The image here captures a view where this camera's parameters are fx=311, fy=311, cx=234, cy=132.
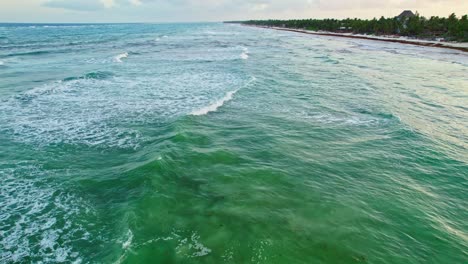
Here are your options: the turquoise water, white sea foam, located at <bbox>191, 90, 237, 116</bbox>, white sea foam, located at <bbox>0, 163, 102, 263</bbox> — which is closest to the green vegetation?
the turquoise water

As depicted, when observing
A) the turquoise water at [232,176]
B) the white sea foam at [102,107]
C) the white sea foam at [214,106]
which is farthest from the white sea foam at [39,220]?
the white sea foam at [214,106]

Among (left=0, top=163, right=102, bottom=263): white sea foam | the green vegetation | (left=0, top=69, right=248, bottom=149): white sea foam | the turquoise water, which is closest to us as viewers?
(left=0, top=163, right=102, bottom=263): white sea foam

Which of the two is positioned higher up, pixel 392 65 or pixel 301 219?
pixel 392 65

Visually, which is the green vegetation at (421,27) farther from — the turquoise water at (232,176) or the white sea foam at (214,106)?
the white sea foam at (214,106)

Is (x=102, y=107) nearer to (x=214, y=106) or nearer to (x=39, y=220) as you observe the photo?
(x=214, y=106)

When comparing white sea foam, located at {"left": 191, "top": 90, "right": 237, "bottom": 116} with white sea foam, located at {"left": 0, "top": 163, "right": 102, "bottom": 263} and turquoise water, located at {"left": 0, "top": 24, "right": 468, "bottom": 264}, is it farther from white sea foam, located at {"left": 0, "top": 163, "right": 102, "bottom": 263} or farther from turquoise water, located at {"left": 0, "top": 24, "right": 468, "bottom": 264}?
white sea foam, located at {"left": 0, "top": 163, "right": 102, "bottom": 263}

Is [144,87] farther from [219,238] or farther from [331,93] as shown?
[219,238]

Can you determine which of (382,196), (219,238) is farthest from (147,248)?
(382,196)

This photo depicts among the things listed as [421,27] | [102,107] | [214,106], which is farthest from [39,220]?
[421,27]
